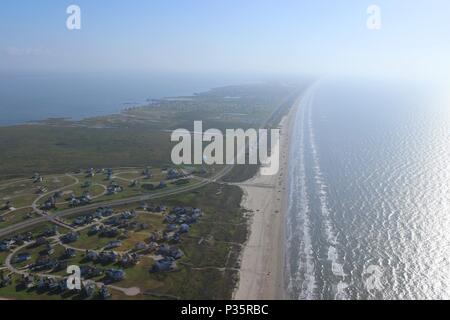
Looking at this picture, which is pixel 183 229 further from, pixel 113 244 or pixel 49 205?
pixel 49 205

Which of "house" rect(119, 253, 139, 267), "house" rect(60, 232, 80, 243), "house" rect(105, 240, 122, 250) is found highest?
"house" rect(60, 232, 80, 243)

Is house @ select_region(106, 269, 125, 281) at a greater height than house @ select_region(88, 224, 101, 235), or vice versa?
house @ select_region(88, 224, 101, 235)

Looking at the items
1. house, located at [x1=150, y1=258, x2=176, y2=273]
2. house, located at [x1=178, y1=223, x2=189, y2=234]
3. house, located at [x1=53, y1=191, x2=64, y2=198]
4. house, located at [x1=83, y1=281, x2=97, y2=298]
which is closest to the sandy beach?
house, located at [x1=150, y1=258, x2=176, y2=273]

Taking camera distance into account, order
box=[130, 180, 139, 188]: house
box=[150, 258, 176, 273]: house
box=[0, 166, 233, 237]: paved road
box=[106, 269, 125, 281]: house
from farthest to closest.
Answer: box=[130, 180, 139, 188]: house → box=[0, 166, 233, 237]: paved road → box=[150, 258, 176, 273]: house → box=[106, 269, 125, 281]: house

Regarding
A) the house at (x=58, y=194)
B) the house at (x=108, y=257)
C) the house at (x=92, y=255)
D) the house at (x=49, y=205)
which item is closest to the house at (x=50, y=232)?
the house at (x=92, y=255)

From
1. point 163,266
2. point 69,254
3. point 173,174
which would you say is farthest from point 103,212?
point 173,174

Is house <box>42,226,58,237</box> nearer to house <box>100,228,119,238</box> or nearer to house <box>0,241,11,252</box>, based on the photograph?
house <box>0,241,11,252</box>
